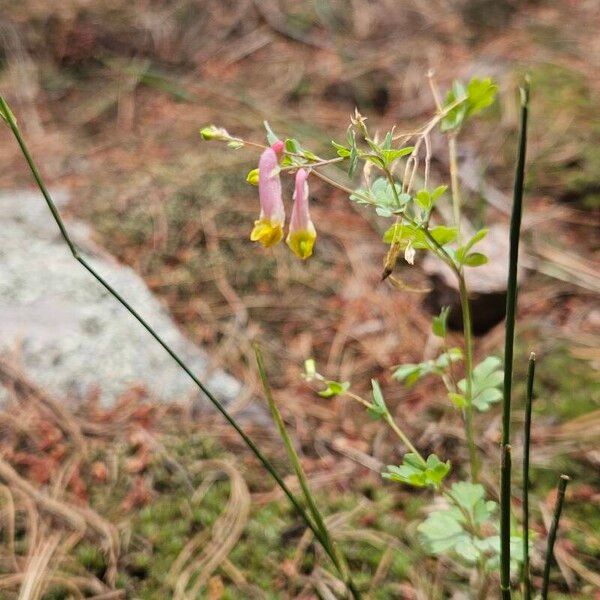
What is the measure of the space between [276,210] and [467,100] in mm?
357

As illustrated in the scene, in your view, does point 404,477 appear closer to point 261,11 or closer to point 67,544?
point 67,544

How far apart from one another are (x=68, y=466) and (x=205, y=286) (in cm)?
75

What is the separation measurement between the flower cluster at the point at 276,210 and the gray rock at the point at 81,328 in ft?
3.06

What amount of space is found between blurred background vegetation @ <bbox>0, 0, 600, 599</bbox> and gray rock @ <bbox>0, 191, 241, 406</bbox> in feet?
0.25

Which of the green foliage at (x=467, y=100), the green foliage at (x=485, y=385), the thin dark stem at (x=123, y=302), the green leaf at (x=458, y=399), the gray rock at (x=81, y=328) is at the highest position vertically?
the green foliage at (x=467, y=100)

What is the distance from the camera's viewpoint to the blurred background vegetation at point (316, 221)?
1.38 meters

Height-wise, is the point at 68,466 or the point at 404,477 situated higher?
the point at 404,477

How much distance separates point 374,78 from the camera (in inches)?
124

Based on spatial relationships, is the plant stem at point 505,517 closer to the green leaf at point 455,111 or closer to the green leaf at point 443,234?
the green leaf at point 443,234

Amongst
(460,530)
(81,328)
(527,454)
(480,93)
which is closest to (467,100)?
(480,93)

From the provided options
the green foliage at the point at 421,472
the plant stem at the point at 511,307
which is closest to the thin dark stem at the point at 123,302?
the green foliage at the point at 421,472

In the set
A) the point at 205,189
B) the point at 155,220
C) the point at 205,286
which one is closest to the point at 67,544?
the point at 205,286

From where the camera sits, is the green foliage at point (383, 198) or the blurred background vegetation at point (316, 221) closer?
the green foliage at point (383, 198)

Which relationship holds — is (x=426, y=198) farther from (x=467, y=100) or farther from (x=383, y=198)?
(x=467, y=100)
